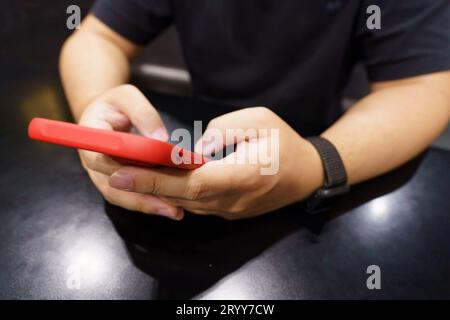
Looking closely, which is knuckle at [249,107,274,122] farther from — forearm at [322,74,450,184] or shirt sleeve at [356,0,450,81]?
shirt sleeve at [356,0,450,81]

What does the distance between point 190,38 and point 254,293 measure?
0.51 m

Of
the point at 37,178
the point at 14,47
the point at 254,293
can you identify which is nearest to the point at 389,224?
the point at 254,293

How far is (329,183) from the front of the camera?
1.32 feet

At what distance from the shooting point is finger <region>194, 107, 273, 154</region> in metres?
0.34

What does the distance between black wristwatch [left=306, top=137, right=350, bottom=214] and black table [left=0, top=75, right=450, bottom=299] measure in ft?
0.05

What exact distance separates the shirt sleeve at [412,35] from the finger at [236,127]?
0.96 feet

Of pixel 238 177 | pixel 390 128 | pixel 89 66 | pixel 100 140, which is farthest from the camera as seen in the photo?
pixel 89 66

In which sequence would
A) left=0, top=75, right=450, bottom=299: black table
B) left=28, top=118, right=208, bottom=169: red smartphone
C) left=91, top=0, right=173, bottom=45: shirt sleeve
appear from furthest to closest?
left=91, top=0, right=173, bottom=45: shirt sleeve
left=0, top=75, right=450, bottom=299: black table
left=28, top=118, right=208, bottom=169: red smartphone

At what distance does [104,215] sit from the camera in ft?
1.30

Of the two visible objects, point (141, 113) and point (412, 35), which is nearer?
point (141, 113)

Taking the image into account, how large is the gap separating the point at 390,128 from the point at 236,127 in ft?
0.81

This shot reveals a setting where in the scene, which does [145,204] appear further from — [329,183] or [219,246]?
[329,183]

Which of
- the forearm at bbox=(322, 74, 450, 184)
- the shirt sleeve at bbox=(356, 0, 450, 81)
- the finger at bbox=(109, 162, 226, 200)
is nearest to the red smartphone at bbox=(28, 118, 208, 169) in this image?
the finger at bbox=(109, 162, 226, 200)

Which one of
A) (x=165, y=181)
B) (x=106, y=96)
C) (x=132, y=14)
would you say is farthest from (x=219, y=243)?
(x=132, y=14)
